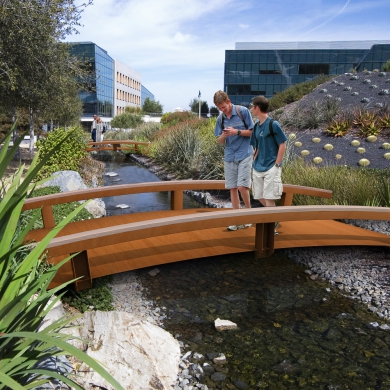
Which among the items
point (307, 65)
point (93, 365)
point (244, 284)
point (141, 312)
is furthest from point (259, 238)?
point (307, 65)

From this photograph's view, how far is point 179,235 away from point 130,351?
2.37 metres

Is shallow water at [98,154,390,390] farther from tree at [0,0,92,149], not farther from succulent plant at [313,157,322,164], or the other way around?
tree at [0,0,92,149]

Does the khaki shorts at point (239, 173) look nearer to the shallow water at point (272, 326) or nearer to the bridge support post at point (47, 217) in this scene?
the shallow water at point (272, 326)

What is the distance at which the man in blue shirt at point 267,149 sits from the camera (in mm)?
4395

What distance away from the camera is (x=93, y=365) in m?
1.11

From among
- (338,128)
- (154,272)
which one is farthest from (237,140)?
(338,128)

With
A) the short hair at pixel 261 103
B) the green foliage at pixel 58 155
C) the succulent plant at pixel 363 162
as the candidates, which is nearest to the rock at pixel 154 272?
the short hair at pixel 261 103

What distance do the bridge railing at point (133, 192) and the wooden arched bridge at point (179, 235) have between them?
1cm

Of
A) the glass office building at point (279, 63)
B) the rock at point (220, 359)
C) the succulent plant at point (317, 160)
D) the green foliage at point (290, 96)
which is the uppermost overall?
the glass office building at point (279, 63)

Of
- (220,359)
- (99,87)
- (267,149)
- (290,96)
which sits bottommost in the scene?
(220,359)

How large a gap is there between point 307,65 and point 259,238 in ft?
191

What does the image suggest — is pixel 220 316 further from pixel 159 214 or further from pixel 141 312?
pixel 159 214

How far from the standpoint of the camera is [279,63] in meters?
56.4

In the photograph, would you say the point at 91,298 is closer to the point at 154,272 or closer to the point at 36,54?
the point at 154,272
